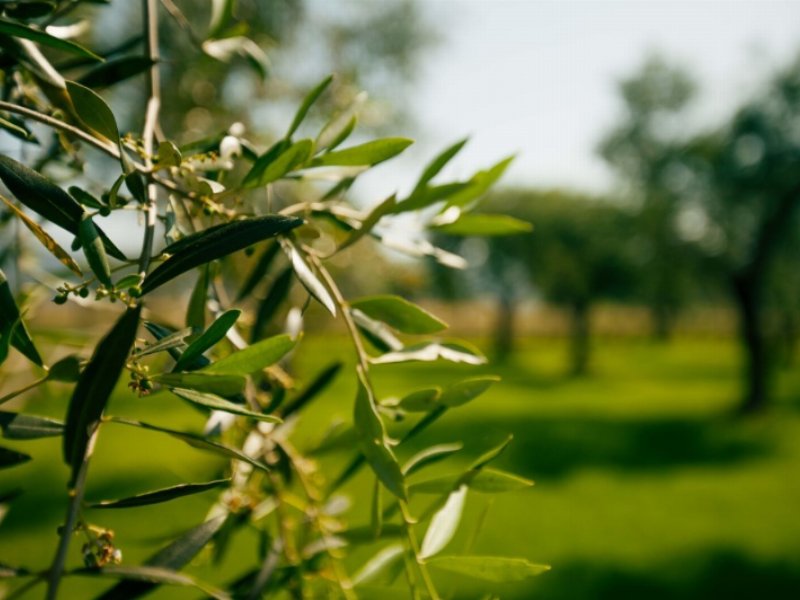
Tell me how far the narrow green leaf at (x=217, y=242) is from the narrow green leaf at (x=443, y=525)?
0.81 ft

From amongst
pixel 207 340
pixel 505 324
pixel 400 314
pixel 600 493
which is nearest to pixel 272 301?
pixel 400 314

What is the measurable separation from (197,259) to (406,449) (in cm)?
744

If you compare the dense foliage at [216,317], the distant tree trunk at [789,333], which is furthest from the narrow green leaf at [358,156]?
the distant tree trunk at [789,333]

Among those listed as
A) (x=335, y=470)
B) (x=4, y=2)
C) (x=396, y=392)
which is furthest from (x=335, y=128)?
(x=396, y=392)

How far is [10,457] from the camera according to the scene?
0.35 meters

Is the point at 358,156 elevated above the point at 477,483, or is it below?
above

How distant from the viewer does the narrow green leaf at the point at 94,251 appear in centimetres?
32

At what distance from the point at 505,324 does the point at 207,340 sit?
88.3 feet

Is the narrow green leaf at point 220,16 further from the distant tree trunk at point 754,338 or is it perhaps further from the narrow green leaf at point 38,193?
the distant tree trunk at point 754,338

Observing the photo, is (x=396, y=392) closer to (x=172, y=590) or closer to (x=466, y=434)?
(x=466, y=434)

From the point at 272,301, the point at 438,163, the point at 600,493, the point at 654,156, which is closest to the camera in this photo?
the point at 438,163

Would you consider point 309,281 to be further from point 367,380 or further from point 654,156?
point 654,156

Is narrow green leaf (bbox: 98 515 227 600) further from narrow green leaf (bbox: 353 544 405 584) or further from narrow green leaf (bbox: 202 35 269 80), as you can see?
narrow green leaf (bbox: 202 35 269 80)

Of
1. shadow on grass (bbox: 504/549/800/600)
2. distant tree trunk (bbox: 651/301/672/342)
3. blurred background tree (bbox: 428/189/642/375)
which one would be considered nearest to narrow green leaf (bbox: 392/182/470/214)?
shadow on grass (bbox: 504/549/800/600)
